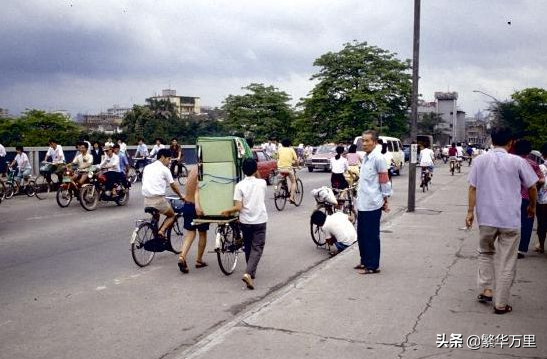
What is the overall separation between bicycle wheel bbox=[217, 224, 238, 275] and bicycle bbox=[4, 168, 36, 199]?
12435 mm

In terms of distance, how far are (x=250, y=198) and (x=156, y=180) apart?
227 cm

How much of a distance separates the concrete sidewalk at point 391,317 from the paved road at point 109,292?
0.53 meters

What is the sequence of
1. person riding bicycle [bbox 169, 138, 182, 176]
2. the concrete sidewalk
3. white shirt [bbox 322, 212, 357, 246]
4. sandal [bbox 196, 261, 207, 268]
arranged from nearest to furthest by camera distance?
the concrete sidewalk < sandal [bbox 196, 261, 207, 268] < white shirt [bbox 322, 212, 357, 246] < person riding bicycle [bbox 169, 138, 182, 176]

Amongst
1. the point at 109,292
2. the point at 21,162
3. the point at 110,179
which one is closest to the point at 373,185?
the point at 109,292

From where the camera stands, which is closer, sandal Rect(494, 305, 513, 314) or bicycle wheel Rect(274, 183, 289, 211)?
sandal Rect(494, 305, 513, 314)

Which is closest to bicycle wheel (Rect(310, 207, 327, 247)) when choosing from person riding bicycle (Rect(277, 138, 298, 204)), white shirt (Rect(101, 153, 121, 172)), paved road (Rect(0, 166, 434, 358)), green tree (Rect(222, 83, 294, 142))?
paved road (Rect(0, 166, 434, 358))

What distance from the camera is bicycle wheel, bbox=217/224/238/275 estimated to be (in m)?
7.31

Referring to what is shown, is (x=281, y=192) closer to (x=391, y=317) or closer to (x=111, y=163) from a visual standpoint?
(x=111, y=163)

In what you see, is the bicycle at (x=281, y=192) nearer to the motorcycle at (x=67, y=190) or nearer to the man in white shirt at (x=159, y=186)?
the motorcycle at (x=67, y=190)

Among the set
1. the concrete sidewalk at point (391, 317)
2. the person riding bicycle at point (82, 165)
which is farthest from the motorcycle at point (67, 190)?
the concrete sidewalk at point (391, 317)

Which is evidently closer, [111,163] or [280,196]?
[280,196]

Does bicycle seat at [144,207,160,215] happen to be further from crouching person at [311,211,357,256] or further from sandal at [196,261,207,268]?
crouching person at [311,211,357,256]

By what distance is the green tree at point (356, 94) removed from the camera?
177 feet

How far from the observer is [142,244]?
7906mm
